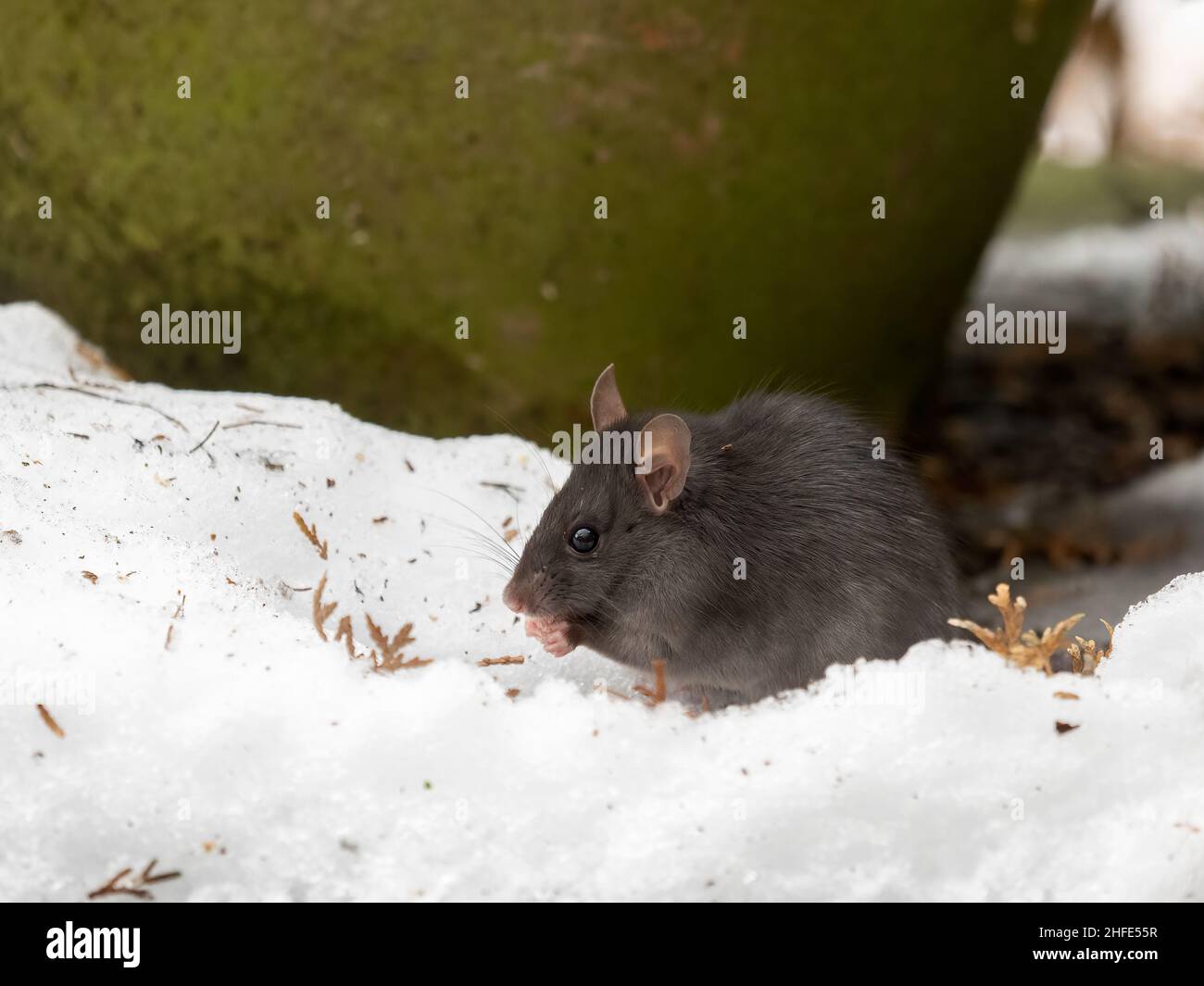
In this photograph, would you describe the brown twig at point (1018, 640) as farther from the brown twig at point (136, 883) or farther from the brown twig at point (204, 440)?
the brown twig at point (204, 440)

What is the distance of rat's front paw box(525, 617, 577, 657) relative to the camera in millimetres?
2973

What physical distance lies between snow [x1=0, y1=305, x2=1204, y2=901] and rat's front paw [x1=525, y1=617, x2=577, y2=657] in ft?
0.96

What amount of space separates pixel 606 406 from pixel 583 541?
1.32ft

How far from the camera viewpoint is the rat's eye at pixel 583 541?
3.02m

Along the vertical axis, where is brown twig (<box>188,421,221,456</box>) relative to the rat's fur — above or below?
above

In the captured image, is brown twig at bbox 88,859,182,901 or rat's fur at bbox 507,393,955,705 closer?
brown twig at bbox 88,859,182,901

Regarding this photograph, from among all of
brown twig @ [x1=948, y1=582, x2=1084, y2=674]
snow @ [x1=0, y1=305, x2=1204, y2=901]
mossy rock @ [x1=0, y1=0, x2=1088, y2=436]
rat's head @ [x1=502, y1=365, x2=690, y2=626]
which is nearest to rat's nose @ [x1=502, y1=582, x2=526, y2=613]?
rat's head @ [x1=502, y1=365, x2=690, y2=626]

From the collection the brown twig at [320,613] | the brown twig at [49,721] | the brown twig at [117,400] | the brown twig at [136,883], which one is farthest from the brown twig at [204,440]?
the brown twig at [136,883]

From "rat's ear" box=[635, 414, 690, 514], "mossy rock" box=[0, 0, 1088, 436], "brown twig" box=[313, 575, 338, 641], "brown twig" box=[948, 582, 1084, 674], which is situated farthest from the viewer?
"mossy rock" box=[0, 0, 1088, 436]

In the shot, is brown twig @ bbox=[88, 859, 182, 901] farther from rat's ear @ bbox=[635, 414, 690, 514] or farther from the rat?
rat's ear @ bbox=[635, 414, 690, 514]

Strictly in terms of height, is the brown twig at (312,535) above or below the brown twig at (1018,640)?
above

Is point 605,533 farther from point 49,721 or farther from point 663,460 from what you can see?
point 49,721

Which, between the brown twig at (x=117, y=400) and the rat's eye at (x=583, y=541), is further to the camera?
the brown twig at (x=117, y=400)

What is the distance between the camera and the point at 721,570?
3006 mm
